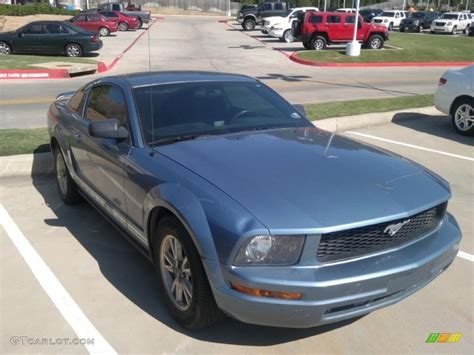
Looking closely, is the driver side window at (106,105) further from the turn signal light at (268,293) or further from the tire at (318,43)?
the tire at (318,43)

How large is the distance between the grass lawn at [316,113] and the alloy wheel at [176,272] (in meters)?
4.18

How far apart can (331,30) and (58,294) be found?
2591cm

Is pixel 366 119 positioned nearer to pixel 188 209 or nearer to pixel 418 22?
pixel 188 209

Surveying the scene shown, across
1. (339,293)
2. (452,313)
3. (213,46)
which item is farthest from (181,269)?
(213,46)

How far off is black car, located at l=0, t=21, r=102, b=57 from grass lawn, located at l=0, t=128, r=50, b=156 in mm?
16071

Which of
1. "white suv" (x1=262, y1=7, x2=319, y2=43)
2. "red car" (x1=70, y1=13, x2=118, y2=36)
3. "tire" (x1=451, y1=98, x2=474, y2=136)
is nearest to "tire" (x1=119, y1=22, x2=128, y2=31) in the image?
"red car" (x1=70, y1=13, x2=118, y2=36)

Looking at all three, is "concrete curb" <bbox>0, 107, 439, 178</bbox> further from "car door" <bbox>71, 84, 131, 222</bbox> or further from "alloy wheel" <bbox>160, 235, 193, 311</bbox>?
"alloy wheel" <bbox>160, 235, 193, 311</bbox>

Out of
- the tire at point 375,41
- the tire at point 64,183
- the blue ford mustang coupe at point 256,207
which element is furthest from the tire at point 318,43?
the blue ford mustang coupe at point 256,207

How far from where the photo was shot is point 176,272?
3.28 meters

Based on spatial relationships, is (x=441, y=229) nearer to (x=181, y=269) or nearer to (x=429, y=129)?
(x=181, y=269)

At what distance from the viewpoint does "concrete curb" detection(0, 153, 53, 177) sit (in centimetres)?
646

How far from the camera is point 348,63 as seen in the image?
23312 millimetres

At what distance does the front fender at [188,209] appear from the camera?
9.27 feet

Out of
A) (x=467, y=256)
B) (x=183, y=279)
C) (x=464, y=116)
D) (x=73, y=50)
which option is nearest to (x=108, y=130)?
(x=183, y=279)
